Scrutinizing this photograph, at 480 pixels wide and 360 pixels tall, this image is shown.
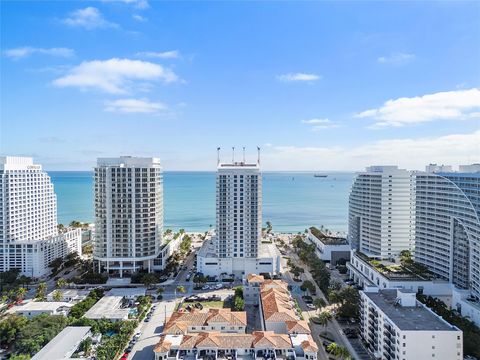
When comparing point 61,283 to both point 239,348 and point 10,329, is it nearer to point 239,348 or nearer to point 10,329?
point 10,329

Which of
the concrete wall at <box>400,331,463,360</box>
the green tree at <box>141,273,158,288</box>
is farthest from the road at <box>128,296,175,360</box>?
the concrete wall at <box>400,331,463,360</box>

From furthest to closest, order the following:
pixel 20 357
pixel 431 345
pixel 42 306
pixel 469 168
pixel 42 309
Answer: pixel 469 168, pixel 42 306, pixel 42 309, pixel 20 357, pixel 431 345

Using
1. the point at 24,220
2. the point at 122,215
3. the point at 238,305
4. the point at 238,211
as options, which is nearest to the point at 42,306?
the point at 122,215

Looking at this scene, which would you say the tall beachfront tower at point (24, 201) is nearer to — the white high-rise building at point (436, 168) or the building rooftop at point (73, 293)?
the building rooftop at point (73, 293)

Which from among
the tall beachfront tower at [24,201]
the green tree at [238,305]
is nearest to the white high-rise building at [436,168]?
the green tree at [238,305]

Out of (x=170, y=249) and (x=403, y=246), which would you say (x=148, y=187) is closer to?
(x=170, y=249)

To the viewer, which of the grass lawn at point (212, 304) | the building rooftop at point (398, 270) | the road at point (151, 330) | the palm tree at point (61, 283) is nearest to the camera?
the road at point (151, 330)

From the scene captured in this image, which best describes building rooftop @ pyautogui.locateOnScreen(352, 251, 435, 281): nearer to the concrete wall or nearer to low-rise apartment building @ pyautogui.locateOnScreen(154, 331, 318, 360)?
the concrete wall
